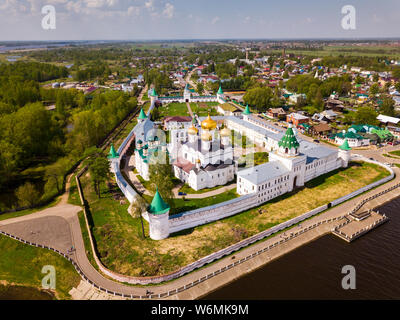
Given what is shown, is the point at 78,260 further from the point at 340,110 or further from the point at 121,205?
the point at 340,110

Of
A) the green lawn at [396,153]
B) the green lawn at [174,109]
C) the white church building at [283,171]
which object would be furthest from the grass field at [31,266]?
the green lawn at [396,153]

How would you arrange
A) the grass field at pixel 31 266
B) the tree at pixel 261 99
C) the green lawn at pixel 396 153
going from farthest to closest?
the tree at pixel 261 99 < the green lawn at pixel 396 153 < the grass field at pixel 31 266

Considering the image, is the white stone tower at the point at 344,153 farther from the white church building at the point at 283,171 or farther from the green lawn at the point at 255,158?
the green lawn at the point at 255,158

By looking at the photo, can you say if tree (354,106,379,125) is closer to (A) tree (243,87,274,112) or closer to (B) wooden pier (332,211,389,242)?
(A) tree (243,87,274,112)

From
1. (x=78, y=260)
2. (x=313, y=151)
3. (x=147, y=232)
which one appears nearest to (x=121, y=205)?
(x=147, y=232)

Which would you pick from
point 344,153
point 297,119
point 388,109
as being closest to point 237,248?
point 344,153

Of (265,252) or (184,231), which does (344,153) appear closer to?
(265,252)
